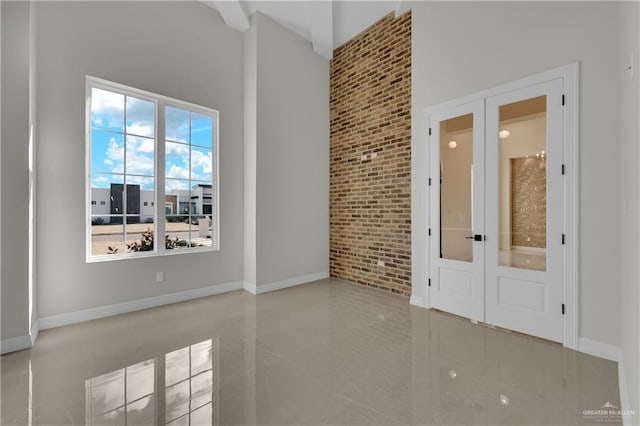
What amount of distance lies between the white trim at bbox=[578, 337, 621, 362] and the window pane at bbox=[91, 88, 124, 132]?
547 centimetres

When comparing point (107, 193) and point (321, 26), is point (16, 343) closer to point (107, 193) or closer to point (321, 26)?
point (107, 193)

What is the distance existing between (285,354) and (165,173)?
2970mm

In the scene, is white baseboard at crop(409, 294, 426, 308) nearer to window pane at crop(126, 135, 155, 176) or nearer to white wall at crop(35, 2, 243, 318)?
white wall at crop(35, 2, 243, 318)

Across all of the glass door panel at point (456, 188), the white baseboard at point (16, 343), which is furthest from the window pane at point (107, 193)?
the glass door panel at point (456, 188)

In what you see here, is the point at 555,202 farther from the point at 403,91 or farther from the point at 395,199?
the point at 403,91

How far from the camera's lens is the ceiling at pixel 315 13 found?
4.41 metres

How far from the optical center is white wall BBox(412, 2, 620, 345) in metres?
2.56

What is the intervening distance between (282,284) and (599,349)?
3802 millimetres

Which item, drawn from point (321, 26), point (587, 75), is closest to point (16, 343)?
point (321, 26)

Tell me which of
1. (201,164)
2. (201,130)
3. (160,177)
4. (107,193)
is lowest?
(107,193)

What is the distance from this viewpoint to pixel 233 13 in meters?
4.46

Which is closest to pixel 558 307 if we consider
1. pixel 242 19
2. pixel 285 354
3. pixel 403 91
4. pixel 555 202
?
pixel 555 202

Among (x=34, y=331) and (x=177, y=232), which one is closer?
(x=34, y=331)

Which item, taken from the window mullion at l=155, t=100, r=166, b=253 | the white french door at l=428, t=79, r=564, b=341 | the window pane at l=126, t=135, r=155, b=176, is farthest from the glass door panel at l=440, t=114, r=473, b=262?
the window pane at l=126, t=135, r=155, b=176
